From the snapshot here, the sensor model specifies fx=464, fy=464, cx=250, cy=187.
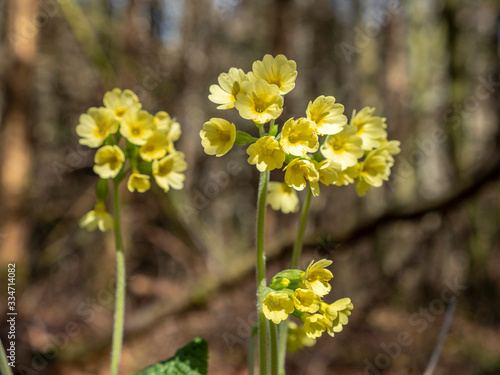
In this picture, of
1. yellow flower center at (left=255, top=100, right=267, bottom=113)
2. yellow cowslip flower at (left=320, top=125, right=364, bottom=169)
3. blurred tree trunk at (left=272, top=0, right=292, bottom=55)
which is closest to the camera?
yellow flower center at (left=255, top=100, right=267, bottom=113)

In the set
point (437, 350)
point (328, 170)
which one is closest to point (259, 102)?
point (328, 170)

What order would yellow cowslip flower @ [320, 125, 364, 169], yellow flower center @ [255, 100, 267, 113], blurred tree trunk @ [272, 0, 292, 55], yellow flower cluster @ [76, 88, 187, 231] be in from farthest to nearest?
blurred tree trunk @ [272, 0, 292, 55] → yellow flower cluster @ [76, 88, 187, 231] → yellow cowslip flower @ [320, 125, 364, 169] → yellow flower center @ [255, 100, 267, 113]

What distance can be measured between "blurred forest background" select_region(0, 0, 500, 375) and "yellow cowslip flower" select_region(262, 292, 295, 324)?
2430 mm

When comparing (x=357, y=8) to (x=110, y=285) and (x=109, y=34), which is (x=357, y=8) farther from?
(x=110, y=285)

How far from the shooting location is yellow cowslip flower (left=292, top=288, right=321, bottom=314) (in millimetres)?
1014

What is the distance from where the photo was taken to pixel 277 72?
43.8 inches

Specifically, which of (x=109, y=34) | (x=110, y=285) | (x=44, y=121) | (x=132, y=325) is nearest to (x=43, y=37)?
(x=109, y=34)

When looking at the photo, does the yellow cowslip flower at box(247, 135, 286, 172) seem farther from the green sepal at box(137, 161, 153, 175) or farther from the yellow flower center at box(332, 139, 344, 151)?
the green sepal at box(137, 161, 153, 175)


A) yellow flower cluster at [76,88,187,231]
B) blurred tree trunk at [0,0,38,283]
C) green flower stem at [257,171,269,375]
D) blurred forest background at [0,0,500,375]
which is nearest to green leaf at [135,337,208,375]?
green flower stem at [257,171,269,375]

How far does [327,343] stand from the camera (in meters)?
5.64

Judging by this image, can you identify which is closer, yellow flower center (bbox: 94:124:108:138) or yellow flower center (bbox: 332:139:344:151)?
yellow flower center (bbox: 332:139:344:151)

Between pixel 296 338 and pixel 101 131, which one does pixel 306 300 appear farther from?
pixel 101 131

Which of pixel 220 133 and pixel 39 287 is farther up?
pixel 220 133

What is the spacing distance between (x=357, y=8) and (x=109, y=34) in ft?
14.3
